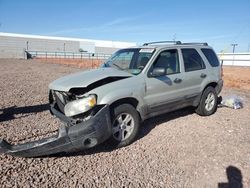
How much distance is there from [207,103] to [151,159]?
10.0 ft

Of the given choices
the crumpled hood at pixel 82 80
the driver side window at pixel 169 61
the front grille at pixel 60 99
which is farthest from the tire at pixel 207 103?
the front grille at pixel 60 99

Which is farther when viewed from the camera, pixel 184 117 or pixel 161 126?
pixel 184 117

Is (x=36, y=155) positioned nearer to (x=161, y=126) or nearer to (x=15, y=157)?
(x=15, y=157)

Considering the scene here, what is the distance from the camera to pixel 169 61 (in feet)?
17.4

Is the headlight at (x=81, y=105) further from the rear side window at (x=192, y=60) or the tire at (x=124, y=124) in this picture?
the rear side window at (x=192, y=60)

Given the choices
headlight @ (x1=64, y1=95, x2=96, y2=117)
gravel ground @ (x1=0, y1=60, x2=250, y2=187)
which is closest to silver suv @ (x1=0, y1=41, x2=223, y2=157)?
headlight @ (x1=64, y1=95, x2=96, y2=117)

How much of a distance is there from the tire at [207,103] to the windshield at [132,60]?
210cm

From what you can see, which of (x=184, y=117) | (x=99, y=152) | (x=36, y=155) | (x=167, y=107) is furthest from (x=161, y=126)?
(x=36, y=155)

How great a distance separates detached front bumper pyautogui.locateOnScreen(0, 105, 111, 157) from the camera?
11.7ft

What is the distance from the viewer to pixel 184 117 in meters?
6.20

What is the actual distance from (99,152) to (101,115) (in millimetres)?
791

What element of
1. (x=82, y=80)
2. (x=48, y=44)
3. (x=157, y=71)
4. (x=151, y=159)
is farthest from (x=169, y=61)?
(x=48, y=44)

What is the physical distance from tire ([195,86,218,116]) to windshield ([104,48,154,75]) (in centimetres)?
210

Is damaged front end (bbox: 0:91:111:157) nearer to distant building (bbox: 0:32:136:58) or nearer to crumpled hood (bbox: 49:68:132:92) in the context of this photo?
crumpled hood (bbox: 49:68:132:92)
